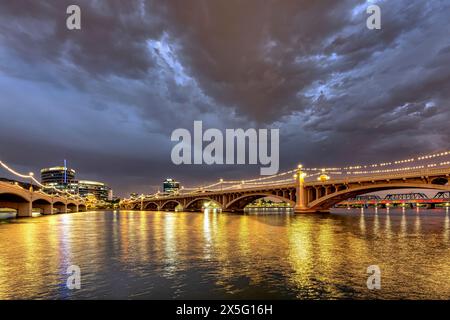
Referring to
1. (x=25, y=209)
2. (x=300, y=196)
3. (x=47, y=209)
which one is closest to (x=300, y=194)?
(x=300, y=196)

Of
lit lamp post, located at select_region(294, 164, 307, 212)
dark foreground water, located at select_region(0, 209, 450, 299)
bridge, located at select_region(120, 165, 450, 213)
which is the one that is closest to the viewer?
dark foreground water, located at select_region(0, 209, 450, 299)

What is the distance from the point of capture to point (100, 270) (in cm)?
1809

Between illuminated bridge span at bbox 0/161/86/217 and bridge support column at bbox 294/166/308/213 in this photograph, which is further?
bridge support column at bbox 294/166/308/213

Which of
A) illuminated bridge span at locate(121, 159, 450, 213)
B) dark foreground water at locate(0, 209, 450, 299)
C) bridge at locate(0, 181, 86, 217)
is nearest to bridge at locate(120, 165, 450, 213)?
illuminated bridge span at locate(121, 159, 450, 213)

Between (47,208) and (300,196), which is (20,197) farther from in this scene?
(300,196)

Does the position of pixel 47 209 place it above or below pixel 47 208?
below

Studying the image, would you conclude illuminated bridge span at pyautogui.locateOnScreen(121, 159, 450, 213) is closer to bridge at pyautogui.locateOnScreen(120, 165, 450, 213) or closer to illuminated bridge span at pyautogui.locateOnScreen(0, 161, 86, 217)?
bridge at pyautogui.locateOnScreen(120, 165, 450, 213)

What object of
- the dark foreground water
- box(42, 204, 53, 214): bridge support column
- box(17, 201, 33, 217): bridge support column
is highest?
the dark foreground water

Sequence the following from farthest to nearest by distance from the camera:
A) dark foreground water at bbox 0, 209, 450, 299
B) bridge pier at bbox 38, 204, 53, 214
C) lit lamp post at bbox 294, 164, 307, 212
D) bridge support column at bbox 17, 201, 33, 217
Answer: bridge pier at bbox 38, 204, 53, 214
lit lamp post at bbox 294, 164, 307, 212
bridge support column at bbox 17, 201, 33, 217
dark foreground water at bbox 0, 209, 450, 299

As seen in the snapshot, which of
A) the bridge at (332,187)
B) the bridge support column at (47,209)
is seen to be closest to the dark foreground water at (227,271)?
the bridge at (332,187)

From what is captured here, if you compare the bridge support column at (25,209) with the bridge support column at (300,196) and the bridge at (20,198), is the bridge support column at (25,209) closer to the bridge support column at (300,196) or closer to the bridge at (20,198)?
the bridge at (20,198)

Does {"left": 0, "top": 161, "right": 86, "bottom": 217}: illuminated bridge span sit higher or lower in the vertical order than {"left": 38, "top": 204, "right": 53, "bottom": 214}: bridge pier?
higher
